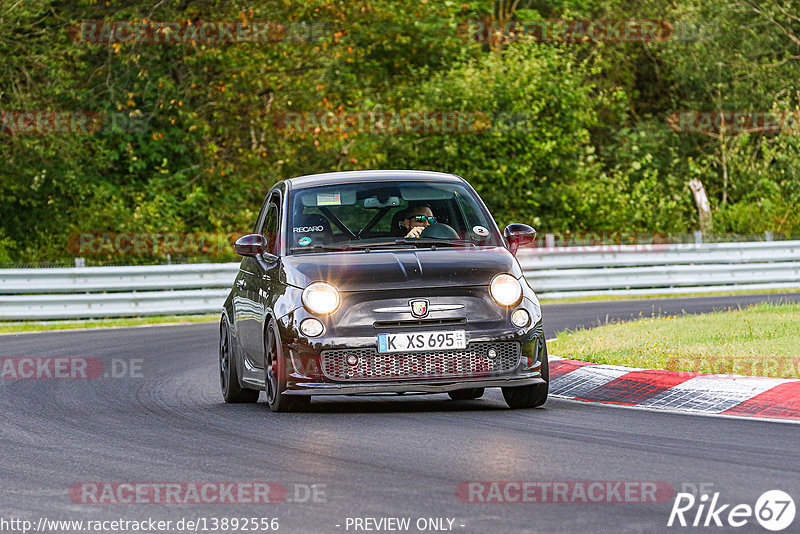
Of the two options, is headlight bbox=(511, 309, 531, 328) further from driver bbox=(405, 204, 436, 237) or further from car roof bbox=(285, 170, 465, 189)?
car roof bbox=(285, 170, 465, 189)

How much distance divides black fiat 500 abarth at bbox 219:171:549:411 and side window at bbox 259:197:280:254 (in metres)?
0.13

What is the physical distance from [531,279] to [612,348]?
12.9 m

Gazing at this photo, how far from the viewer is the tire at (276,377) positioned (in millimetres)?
10172

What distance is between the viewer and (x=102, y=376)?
47.2 feet

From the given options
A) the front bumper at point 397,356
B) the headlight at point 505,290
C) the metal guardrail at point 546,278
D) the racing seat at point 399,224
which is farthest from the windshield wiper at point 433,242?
the metal guardrail at point 546,278

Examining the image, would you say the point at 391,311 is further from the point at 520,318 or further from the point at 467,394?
the point at 467,394

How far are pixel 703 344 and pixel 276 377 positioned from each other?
4.51 metres

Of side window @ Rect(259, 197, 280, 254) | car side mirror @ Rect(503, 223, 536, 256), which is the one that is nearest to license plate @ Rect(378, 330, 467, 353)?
car side mirror @ Rect(503, 223, 536, 256)

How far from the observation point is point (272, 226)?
11.8 metres

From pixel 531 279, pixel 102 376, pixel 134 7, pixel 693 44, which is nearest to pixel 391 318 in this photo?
pixel 102 376

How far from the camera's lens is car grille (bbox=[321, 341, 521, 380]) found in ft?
32.4

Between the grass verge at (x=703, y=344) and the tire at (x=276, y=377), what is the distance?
9.70ft

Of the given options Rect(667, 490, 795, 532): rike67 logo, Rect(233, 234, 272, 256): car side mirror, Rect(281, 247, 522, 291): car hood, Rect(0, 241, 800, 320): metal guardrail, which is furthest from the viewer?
Rect(0, 241, 800, 320): metal guardrail

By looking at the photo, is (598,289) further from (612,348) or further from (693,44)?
(693,44)
